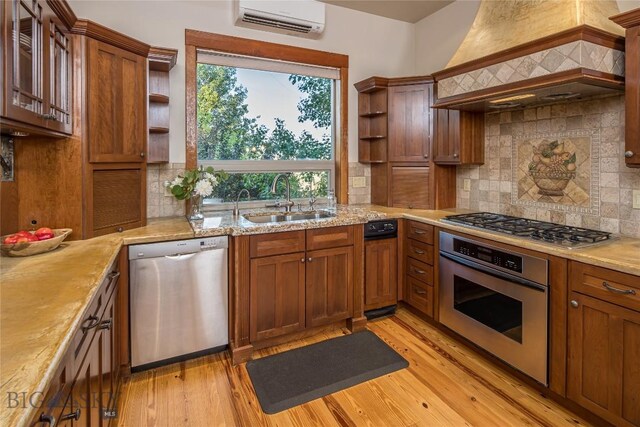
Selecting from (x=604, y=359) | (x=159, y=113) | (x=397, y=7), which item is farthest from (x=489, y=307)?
(x=397, y=7)

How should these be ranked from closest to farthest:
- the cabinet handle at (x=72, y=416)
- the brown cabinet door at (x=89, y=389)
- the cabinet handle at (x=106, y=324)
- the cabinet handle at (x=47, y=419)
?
1. the cabinet handle at (x=47, y=419)
2. the cabinet handle at (x=72, y=416)
3. the brown cabinet door at (x=89, y=389)
4. the cabinet handle at (x=106, y=324)

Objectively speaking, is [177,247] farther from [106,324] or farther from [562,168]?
[562,168]

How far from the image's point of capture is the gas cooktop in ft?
7.13

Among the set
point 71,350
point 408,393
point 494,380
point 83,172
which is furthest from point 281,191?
point 71,350

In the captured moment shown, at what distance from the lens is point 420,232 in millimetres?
3135

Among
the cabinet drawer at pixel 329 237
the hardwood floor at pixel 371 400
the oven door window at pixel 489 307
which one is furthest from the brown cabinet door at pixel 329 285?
the oven door window at pixel 489 307

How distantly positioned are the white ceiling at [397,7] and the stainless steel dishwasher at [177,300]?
8.68 ft

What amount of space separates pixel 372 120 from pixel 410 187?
→ 797 millimetres

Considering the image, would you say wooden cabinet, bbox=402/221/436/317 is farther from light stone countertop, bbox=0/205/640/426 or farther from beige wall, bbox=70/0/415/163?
beige wall, bbox=70/0/415/163

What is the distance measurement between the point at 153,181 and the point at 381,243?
1.96 meters

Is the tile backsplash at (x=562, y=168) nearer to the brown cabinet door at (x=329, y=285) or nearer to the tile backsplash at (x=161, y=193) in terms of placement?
the brown cabinet door at (x=329, y=285)

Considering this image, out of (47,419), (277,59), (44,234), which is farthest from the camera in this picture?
(277,59)

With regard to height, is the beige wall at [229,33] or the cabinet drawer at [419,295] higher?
the beige wall at [229,33]

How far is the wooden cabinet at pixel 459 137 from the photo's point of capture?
3.25 m
